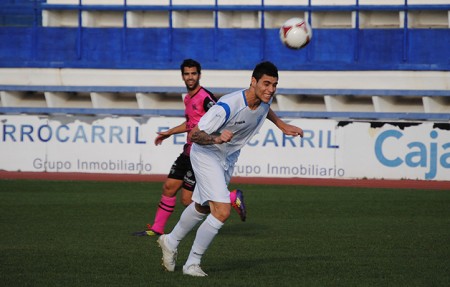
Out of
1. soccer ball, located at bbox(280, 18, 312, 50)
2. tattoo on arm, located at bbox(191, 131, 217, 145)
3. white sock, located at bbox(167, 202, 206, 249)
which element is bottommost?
white sock, located at bbox(167, 202, 206, 249)

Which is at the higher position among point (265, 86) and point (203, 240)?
point (265, 86)

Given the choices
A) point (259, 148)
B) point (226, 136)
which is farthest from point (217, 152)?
point (259, 148)

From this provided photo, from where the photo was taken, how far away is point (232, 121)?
865 centimetres

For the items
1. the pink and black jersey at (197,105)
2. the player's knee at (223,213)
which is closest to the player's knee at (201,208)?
the player's knee at (223,213)

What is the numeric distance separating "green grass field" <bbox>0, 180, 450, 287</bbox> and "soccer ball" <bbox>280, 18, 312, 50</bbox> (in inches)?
102

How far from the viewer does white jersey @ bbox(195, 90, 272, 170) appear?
27.6ft

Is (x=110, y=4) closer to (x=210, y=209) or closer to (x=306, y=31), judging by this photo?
(x=306, y=31)

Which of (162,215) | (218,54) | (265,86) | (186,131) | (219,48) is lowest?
(162,215)

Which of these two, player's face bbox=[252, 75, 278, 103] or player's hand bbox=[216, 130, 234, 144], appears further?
player's face bbox=[252, 75, 278, 103]

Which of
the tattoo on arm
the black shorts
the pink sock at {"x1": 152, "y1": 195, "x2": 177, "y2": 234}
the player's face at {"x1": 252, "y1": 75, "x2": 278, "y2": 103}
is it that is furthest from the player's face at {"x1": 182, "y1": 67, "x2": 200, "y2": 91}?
the tattoo on arm

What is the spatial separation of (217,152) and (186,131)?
3.12m

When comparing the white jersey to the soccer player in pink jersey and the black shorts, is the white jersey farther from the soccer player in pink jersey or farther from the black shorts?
the black shorts

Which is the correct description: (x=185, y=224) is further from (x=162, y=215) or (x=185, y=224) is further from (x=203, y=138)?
(x=162, y=215)

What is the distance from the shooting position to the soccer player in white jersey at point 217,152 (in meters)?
8.45
